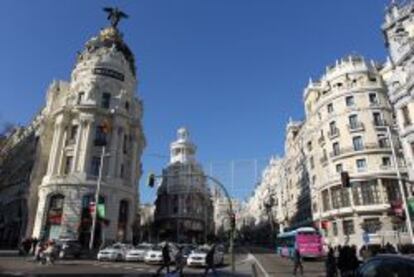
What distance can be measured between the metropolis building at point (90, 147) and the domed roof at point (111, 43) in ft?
0.52

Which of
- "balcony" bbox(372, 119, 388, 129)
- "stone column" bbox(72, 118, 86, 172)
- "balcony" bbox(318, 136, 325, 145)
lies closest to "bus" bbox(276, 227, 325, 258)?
"balcony" bbox(372, 119, 388, 129)

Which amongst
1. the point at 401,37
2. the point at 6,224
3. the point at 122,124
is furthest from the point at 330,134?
the point at 6,224

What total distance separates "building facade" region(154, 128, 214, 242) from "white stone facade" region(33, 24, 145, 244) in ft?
93.8

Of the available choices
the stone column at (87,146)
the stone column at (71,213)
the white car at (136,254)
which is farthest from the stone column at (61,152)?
the white car at (136,254)

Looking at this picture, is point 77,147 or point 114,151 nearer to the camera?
point 77,147

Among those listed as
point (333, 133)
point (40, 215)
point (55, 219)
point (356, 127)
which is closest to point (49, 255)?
point (55, 219)

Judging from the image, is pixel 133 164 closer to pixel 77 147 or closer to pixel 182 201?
pixel 77 147

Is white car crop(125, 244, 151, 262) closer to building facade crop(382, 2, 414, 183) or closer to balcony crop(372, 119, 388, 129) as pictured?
building facade crop(382, 2, 414, 183)

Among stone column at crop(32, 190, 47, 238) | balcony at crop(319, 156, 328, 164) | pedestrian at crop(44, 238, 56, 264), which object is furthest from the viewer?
balcony at crop(319, 156, 328, 164)

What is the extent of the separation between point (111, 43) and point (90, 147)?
65.1ft

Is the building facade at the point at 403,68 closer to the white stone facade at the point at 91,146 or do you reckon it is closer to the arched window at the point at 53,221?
the white stone facade at the point at 91,146

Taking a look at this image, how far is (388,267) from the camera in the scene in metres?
5.90

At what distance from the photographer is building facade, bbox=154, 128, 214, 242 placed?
83688 millimetres

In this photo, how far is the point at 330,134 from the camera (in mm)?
49531
